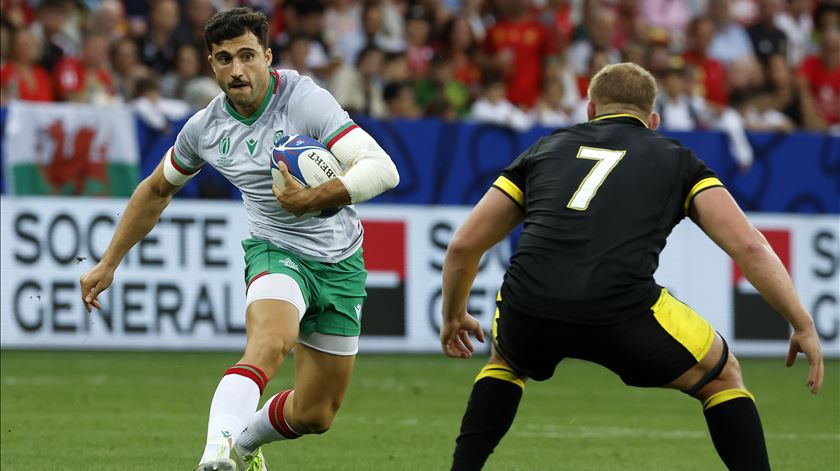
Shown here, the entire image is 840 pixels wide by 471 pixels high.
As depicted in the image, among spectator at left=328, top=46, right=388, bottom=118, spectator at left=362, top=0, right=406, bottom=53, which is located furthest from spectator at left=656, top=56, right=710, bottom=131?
spectator at left=328, top=46, right=388, bottom=118

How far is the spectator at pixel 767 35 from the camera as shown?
19094mm

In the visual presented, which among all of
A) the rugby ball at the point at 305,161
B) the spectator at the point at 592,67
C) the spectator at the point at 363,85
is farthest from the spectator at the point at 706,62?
the rugby ball at the point at 305,161

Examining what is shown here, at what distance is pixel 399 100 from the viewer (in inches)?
610

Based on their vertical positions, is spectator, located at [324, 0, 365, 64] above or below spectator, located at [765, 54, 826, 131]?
above

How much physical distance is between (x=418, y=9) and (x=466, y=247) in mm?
12064

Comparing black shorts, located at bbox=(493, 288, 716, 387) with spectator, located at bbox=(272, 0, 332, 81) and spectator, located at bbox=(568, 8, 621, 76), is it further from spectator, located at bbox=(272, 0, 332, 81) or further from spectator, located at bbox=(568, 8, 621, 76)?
spectator, located at bbox=(568, 8, 621, 76)

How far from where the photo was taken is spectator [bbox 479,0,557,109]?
16875 mm

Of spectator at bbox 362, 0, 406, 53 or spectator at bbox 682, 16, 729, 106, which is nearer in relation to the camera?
spectator at bbox 362, 0, 406, 53

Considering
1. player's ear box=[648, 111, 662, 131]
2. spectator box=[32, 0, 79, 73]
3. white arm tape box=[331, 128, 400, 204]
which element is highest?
player's ear box=[648, 111, 662, 131]

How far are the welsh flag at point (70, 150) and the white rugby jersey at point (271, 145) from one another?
699 centimetres

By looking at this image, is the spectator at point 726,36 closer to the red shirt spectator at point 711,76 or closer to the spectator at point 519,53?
the red shirt spectator at point 711,76

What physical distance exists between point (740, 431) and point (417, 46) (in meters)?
11.9

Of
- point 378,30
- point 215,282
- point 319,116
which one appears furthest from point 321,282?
point 378,30

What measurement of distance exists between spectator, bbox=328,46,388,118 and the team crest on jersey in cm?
855
